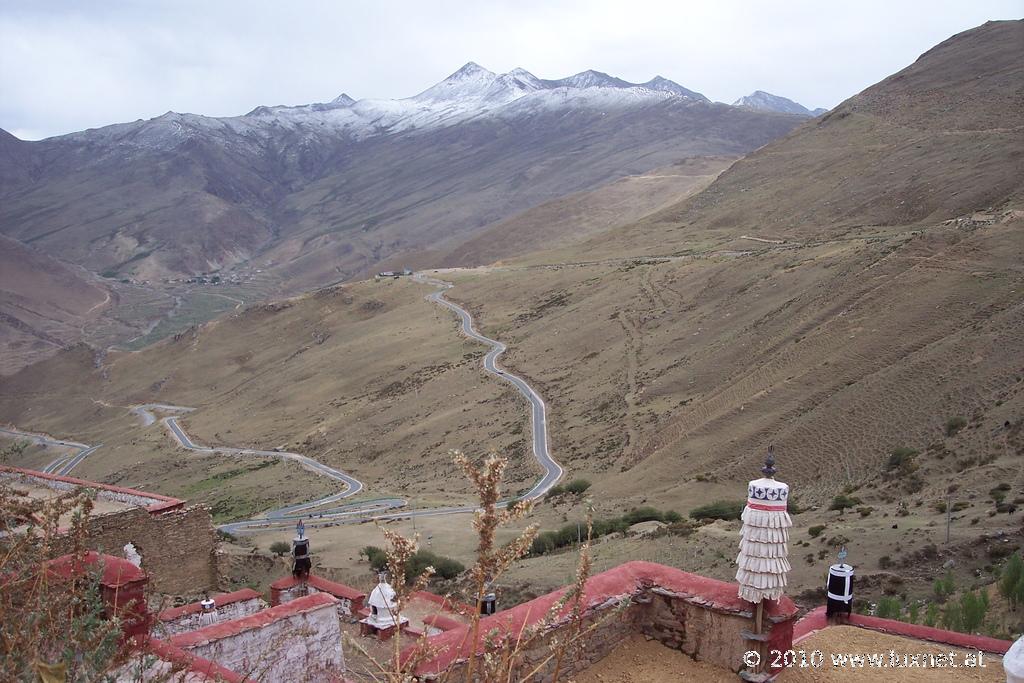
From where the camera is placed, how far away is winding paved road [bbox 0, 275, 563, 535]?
30.7m

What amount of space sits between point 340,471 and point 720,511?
78.0ft

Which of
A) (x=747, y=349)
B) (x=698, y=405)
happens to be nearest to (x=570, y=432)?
(x=698, y=405)

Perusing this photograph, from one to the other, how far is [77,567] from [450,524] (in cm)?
2240

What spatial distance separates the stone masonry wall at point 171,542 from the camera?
14.9 meters

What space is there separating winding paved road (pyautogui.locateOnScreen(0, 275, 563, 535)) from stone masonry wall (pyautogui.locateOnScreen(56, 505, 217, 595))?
4.74 metres

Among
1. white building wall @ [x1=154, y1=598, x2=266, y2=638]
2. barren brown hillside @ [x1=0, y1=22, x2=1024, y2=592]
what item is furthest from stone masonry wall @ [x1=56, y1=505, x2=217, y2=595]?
barren brown hillside @ [x1=0, y1=22, x2=1024, y2=592]

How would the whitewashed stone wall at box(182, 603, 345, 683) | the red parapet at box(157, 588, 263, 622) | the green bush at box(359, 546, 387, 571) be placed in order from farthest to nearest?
the green bush at box(359, 546, 387, 571) < the red parapet at box(157, 588, 263, 622) < the whitewashed stone wall at box(182, 603, 345, 683)

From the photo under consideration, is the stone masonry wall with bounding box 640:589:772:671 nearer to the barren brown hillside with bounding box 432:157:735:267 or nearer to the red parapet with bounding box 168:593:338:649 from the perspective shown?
the red parapet with bounding box 168:593:338:649

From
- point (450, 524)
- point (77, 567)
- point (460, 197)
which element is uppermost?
point (460, 197)

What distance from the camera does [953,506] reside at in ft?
59.7

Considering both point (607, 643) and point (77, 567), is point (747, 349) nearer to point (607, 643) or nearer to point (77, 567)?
point (607, 643)

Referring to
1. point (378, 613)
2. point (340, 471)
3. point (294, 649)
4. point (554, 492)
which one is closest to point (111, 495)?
point (378, 613)

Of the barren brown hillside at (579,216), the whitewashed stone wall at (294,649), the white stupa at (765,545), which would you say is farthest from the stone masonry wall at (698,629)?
the barren brown hillside at (579,216)

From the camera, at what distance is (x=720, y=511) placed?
23.7m
